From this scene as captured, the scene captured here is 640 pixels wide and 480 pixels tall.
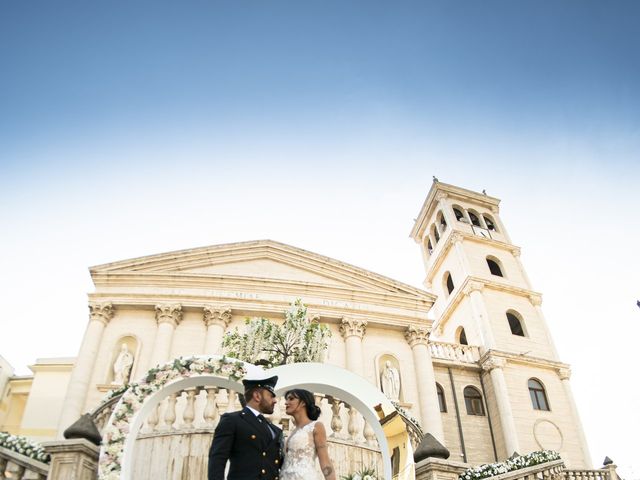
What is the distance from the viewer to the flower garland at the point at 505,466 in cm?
1122

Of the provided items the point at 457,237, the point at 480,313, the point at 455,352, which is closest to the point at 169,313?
the point at 455,352

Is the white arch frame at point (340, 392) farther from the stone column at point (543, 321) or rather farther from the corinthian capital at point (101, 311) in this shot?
the stone column at point (543, 321)

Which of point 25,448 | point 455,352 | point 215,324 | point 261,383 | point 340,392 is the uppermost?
point 455,352

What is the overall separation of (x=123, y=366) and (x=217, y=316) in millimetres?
4680

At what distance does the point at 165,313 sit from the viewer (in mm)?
23750

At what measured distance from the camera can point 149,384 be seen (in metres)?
7.27

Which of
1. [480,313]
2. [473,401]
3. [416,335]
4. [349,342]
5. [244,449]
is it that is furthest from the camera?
[480,313]

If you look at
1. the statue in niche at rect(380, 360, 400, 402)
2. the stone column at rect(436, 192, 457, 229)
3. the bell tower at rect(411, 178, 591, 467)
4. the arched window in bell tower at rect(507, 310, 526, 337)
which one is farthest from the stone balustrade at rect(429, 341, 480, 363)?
the stone column at rect(436, 192, 457, 229)

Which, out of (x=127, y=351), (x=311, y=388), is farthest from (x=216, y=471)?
(x=127, y=351)

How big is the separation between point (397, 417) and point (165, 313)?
18629 millimetres

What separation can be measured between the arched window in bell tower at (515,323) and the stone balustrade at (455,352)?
10.8ft

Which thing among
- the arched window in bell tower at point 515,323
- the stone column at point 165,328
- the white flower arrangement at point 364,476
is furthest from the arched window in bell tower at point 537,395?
the white flower arrangement at point 364,476

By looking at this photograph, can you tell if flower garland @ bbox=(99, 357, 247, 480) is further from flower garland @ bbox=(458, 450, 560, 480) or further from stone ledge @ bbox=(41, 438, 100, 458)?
flower garland @ bbox=(458, 450, 560, 480)

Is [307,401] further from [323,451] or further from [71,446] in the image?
[71,446]
